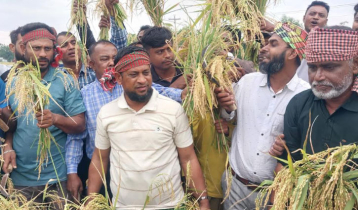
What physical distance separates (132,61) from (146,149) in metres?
0.67

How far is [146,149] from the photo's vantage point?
2.79 meters

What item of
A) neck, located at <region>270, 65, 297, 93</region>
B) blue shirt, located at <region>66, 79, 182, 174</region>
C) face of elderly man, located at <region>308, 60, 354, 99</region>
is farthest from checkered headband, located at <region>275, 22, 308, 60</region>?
blue shirt, located at <region>66, 79, 182, 174</region>

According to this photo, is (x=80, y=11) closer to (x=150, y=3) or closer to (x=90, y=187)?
(x=150, y=3)

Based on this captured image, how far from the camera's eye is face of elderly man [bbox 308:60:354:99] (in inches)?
91.0

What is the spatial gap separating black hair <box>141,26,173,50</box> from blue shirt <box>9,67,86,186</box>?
0.87 meters

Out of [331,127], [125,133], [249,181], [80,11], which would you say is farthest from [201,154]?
[80,11]

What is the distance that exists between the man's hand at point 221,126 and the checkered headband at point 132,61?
2.34 ft

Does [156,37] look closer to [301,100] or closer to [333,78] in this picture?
[301,100]

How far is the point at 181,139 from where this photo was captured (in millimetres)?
2893

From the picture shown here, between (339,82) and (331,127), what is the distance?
273mm

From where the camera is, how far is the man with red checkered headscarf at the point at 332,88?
2270 mm

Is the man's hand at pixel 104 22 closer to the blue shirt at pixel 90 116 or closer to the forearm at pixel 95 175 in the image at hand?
the blue shirt at pixel 90 116

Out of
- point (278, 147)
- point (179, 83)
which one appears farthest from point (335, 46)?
point (179, 83)

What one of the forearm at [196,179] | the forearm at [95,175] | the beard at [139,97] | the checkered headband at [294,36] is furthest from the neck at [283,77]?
the forearm at [95,175]
